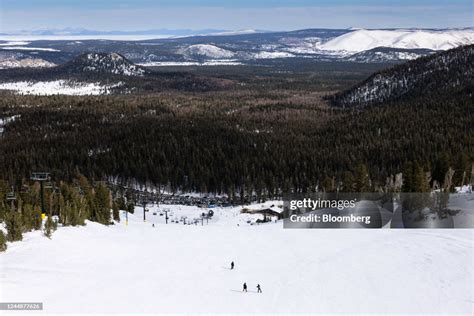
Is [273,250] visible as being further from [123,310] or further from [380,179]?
[380,179]

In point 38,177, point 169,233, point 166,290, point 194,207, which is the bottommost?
point 194,207

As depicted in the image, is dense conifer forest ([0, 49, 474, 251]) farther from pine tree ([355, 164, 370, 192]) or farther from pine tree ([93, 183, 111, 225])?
pine tree ([93, 183, 111, 225])

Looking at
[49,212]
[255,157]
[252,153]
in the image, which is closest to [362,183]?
[49,212]

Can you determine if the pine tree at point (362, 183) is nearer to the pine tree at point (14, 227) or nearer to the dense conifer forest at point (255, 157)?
the dense conifer forest at point (255, 157)

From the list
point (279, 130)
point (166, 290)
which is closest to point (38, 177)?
point (166, 290)

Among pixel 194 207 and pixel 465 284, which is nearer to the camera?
pixel 465 284

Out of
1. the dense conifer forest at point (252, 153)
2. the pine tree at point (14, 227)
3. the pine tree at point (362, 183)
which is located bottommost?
the dense conifer forest at point (252, 153)

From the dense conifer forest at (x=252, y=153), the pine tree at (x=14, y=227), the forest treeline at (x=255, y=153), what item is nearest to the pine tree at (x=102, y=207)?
the pine tree at (x=14, y=227)

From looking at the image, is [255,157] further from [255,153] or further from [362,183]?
[362,183]

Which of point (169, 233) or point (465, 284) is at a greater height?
point (465, 284)
